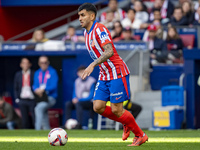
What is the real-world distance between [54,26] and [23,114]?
10.4m

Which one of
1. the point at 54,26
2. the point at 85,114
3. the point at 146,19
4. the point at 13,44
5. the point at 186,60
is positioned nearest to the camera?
the point at 186,60

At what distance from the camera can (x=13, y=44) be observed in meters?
16.3

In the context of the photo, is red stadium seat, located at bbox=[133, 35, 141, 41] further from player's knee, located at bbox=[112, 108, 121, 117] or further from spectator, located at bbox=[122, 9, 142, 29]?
player's knee, located at bbox=[112, 108, 121, 117]

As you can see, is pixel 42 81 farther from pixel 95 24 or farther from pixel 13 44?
pixel 95 24

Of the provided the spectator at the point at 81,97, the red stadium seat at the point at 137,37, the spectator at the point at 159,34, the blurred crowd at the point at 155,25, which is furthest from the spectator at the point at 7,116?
the spectator at the point at 159,34

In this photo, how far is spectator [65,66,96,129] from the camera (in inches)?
559

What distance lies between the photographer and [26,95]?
15.0 metres

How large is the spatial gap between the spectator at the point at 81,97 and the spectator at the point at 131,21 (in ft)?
13.3

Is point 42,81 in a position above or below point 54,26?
below

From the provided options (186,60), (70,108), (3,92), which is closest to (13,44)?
(3,92)

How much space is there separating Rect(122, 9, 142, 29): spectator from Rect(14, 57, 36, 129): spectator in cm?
447

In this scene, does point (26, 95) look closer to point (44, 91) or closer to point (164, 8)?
point (44, 91)

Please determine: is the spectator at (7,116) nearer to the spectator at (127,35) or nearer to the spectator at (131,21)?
the spectator at (127,35)

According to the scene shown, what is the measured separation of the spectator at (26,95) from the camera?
48.7 feet
